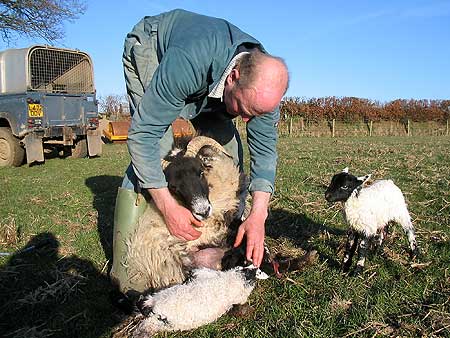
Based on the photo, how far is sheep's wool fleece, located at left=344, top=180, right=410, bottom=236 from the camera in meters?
3.47

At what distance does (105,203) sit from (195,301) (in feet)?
15.6

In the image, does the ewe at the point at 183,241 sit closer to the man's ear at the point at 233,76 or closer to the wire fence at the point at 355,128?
the man's ear at the point at 233,76

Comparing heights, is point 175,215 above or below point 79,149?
above

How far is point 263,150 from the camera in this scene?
11.7ft

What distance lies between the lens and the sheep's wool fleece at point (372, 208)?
11.4 ft

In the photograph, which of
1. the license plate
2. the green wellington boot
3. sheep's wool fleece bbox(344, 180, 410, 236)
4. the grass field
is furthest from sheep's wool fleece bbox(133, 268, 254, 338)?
the license plate

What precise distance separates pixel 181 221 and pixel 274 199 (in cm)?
382

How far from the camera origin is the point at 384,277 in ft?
11.5

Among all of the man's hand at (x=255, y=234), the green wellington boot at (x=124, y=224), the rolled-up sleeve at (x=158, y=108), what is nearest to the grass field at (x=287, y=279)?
the green wellington boot at (x=124, y=224)

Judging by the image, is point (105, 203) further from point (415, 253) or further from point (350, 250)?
point (415, 253)

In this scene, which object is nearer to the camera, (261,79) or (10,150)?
(261,79)

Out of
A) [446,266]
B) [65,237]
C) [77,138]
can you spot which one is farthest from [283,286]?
[77,138]

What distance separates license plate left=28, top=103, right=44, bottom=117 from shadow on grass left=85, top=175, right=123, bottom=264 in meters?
4.47

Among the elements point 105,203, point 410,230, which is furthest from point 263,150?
point 105,203
